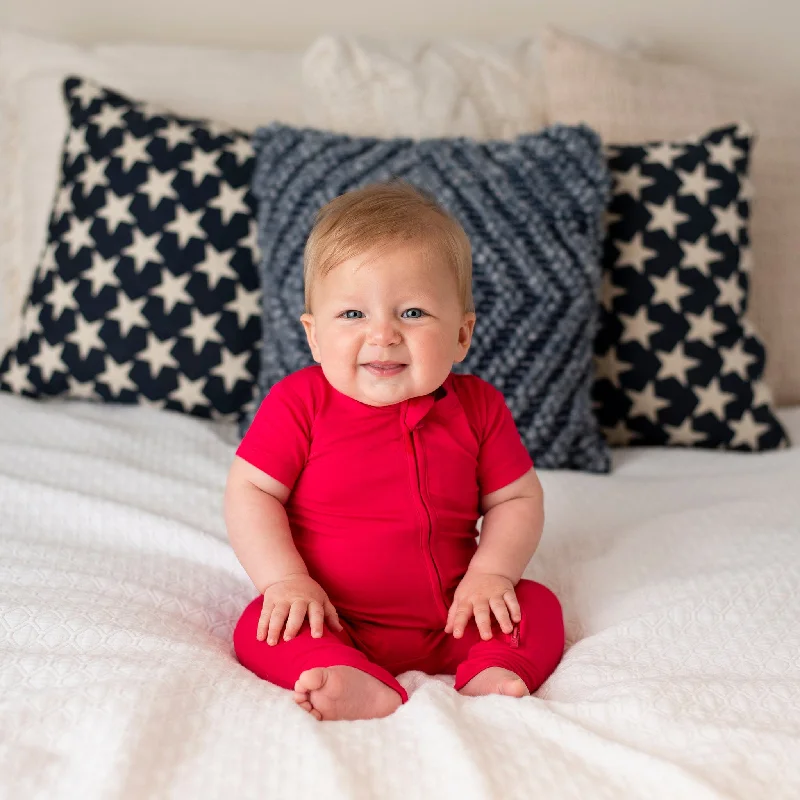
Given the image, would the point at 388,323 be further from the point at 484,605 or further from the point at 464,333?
the point at 484,605

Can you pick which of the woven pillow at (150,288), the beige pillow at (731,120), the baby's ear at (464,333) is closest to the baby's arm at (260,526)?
the baby's ear at (464,333)

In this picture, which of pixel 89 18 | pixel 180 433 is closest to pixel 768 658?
pixel 180 433

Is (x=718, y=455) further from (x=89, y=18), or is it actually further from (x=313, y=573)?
(x=89, y=18)

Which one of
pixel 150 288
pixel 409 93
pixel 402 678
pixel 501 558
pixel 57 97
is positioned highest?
pixel 409 93

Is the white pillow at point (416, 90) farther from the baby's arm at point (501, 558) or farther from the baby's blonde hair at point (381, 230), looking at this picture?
the baby's arm at point (501, 558)

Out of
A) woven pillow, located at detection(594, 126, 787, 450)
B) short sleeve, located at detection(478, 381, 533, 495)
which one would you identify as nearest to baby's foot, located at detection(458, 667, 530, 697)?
short sleeve, located at detection(478, 381, 533, 495)

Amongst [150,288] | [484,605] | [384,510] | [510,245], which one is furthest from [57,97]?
[484,605]

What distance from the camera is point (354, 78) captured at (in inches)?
65.7

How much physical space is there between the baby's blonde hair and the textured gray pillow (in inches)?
15.2

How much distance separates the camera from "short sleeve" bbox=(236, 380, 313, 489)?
101 cm

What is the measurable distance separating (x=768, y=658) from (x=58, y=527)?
0.81m

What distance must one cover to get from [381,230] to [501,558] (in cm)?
37

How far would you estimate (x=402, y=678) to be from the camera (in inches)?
37.8

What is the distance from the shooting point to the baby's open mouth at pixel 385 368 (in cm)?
95
